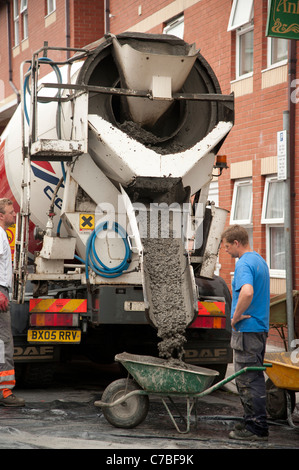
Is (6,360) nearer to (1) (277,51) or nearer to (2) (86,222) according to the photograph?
(2) (86,222)

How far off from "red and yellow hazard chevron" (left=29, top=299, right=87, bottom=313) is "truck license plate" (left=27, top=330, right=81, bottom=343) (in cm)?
20

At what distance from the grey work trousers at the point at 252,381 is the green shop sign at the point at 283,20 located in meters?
3.67

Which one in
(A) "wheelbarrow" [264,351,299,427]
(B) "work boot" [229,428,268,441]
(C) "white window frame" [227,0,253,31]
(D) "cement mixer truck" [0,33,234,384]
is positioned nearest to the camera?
(B) "work boot" [229,428,268,441]

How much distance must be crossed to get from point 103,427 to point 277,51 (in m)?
7.55

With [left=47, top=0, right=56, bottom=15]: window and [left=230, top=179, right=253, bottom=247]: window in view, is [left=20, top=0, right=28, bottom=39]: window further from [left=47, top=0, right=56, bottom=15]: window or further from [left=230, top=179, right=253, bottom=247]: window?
[left=230, top=179, right=253, bottom=247]: window

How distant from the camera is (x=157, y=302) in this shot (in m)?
7.11

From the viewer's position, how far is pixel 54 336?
7793 millimetres

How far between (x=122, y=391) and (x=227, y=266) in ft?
23.8

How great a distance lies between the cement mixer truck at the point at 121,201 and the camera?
741 centimetres

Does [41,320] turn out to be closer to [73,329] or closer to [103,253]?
[73,329]

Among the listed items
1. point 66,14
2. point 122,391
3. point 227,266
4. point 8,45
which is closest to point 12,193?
point 122,391

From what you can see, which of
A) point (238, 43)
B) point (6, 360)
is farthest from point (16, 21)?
point (6, 360)

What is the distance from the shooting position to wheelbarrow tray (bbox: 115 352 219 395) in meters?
6.32

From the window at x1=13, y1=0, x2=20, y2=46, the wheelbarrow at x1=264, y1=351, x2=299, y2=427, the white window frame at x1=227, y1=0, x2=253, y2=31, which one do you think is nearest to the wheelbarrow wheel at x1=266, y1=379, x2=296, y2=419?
the wheelbarrow at x1=264, y1=351, x2=299, y2=427
